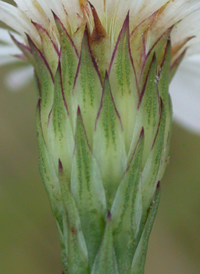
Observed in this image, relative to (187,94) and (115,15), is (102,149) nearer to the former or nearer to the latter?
(115,15)

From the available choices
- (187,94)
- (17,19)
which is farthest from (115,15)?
(187,94)

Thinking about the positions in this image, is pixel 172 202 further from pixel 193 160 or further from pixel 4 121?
pixel 4 121

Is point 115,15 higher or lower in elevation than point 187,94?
higher

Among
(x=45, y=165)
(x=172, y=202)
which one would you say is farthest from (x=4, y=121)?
(x=45, y=165)

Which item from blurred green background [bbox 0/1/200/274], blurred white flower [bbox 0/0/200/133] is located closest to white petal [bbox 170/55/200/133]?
blurred white flower [bbox 0/0/200/133]

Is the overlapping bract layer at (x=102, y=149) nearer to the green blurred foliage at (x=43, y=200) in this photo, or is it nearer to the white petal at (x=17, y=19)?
the white petal at (x=17, y=19)

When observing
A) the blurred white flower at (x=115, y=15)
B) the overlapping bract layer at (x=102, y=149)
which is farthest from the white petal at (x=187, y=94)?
the overlapping bract layer at (x=102, y=149)
